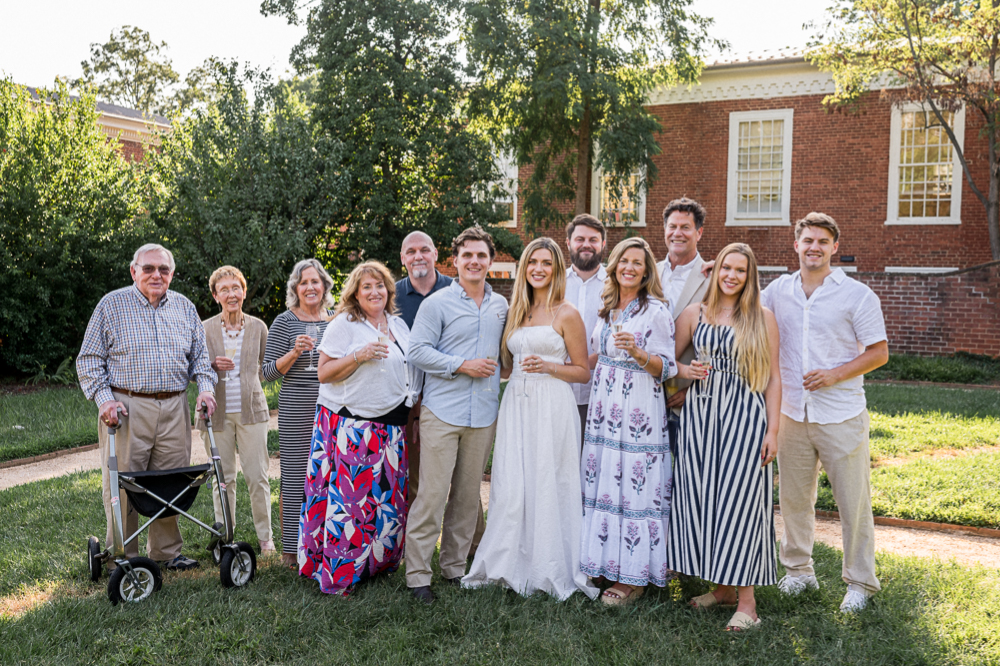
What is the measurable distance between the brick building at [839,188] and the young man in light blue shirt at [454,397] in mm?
14652

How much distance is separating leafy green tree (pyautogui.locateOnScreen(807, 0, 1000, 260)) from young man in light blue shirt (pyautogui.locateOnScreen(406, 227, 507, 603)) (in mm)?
15105

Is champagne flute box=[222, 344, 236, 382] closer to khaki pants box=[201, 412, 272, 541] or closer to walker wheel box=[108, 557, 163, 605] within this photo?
khaki pants box=[201, 412, 272, 541]

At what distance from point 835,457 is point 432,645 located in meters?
2.53

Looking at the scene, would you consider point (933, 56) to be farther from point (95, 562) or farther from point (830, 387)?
point (95, 562)

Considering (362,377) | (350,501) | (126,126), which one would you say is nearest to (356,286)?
(362,377)

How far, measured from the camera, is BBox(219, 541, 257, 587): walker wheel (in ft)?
16.1

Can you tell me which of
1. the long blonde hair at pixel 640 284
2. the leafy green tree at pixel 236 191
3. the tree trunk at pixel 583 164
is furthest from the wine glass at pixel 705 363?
the tree trunk at pixel 583 164

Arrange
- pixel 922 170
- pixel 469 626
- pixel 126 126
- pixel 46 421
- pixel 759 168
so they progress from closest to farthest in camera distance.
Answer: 1. pixel 469 626
2. pixel 46 421
3. pixel 922 170
4. pixel 759 168
5. pixel 126 126

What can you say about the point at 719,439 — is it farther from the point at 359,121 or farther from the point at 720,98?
the point at 720,98

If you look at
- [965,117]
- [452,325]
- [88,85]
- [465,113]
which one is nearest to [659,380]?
[452,325]

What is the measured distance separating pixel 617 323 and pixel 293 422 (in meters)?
2.35

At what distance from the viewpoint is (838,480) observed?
4.62 m

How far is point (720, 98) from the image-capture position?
825 inches

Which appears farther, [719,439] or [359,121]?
[359,121]
